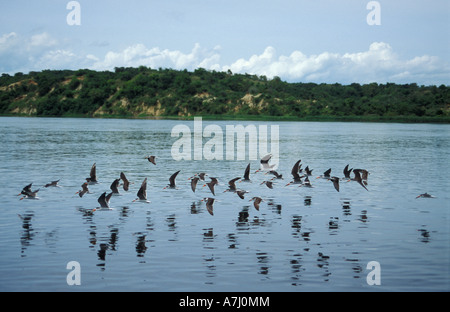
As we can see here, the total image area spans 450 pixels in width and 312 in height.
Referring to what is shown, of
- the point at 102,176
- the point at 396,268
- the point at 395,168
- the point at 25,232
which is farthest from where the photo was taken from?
the point at 395,168

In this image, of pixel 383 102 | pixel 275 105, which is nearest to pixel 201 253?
pixel 275 105

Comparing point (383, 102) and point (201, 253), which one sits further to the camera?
point (383, 102)

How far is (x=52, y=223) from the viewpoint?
23984 millimetres

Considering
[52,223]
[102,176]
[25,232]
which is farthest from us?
[102,176]

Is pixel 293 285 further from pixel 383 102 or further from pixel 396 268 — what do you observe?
pixel 383 102

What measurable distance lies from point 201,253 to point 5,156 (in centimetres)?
3834

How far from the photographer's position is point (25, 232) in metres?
22.4

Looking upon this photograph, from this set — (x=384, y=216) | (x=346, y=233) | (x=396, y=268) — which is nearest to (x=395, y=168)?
(x=384, y=216)

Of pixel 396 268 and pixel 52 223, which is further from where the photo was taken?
pixel 52 223

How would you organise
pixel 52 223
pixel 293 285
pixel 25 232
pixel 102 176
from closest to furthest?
pixel 293 285 → pixel 25 232 → pixel 52 223 → pixel 102 176
